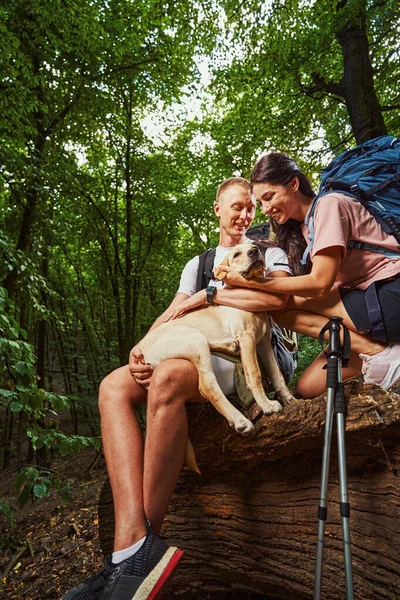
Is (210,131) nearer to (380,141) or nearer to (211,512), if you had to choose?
(380,141)

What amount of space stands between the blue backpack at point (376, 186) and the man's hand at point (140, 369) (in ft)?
3.84

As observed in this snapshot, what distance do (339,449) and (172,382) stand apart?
84 cm

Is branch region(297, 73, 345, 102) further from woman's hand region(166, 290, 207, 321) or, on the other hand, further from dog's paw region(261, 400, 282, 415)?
dog's paw region(261, 400, 282, 415)

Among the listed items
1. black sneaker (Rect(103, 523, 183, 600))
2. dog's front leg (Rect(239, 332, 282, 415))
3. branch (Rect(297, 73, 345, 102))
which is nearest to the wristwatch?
dog's front leg (Rect(239, 332, 282, 415))

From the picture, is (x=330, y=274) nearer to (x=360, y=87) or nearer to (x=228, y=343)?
(x=228, y=343)

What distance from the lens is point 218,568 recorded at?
2.65 m

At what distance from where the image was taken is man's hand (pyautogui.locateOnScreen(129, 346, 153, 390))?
7.32 feet

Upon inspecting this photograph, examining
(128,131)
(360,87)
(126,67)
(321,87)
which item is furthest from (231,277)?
(128,131)

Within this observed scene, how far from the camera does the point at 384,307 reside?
2188mm

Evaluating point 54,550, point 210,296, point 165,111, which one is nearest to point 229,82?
point 165,111

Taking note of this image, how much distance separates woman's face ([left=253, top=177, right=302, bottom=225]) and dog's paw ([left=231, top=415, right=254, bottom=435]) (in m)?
1.31

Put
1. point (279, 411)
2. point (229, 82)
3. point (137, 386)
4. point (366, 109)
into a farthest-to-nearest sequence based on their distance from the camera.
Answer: point (229, 82) < point (366, 109) < point (137, 386) < point (279, 411)

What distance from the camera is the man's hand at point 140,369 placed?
87.9 inches

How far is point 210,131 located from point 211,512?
10.1 m
